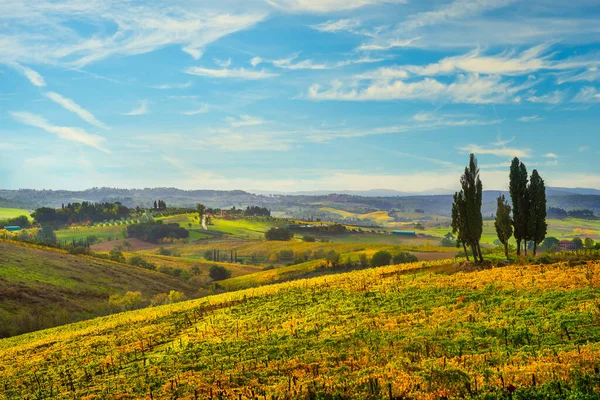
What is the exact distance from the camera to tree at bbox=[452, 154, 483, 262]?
56.1 metres

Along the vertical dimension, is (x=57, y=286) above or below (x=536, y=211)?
below

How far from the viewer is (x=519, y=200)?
61.8 metres

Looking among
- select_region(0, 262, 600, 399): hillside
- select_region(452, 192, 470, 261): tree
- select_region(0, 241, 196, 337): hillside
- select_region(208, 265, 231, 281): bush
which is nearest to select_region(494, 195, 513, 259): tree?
select_region(452, 192, 470, 261): tree

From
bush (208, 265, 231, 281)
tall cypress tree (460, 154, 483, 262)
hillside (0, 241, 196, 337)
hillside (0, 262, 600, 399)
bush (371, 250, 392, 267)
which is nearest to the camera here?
hillside (0, 262, 600, 399)

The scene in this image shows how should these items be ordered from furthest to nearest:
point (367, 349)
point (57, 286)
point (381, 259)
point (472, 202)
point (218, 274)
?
point (218, 274), point (381, 259), point (57, 286), point (472, 202), point (367, 349)

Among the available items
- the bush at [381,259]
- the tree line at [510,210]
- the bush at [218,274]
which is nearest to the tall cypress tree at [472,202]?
the tree line at [510,210]

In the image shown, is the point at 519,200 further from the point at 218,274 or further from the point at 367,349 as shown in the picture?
the point at 218,274

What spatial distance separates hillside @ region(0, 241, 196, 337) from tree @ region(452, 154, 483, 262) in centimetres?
6505

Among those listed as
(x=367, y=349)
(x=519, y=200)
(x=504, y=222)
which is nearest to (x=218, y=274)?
(x=504, y=222)

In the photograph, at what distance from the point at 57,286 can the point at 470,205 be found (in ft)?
284

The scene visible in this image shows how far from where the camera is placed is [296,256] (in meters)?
182

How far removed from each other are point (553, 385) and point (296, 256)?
166392mm

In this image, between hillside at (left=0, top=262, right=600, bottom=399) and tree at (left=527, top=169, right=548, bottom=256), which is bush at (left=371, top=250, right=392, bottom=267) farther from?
hillside at (left=0, top=262, right=600, bottom=399)

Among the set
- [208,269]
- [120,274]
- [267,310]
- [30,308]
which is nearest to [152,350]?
[267,310]
